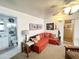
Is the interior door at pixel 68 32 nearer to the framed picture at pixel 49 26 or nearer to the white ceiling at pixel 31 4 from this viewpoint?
the framed picture at pixel 49 26

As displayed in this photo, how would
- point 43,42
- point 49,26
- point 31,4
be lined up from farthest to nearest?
point 49,26 < point 43,42 < point 31,4

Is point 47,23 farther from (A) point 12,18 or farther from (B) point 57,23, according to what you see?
(A) point 12,18

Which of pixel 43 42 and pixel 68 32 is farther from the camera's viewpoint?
pixel 68 32

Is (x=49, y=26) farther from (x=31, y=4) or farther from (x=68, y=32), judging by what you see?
(x=31, y=4)

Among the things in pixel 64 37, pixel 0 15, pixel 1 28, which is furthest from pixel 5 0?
pixel 64 37

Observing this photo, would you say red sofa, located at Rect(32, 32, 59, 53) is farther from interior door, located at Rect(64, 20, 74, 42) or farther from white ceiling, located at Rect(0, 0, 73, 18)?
white ceiling, located at Rect(0, 0, 73, 18)

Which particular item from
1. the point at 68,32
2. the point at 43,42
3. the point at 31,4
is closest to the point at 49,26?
the point at 68,32

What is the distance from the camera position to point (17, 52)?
140 inches

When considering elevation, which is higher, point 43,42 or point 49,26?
point 49,26

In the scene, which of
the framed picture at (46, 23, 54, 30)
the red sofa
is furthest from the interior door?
the red sofa

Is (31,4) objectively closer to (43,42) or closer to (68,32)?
(43,42)

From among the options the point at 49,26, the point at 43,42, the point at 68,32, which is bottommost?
the point at 43,42

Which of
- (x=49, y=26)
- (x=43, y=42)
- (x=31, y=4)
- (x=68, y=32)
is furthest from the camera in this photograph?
(x=68, y=32)

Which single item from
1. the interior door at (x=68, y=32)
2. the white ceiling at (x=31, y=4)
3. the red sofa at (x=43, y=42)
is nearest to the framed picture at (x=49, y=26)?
the red sofa at (x=43, y=42)
